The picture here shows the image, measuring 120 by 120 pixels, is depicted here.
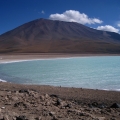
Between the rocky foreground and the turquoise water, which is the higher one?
the turquoise water

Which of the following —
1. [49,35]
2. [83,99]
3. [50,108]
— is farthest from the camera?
[49,35]

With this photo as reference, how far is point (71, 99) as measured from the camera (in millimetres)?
6176

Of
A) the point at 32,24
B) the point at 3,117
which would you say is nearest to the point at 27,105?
the point at 3,117

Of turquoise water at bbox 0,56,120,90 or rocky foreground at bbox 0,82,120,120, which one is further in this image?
turquoise water at bbox 0,56,120,90

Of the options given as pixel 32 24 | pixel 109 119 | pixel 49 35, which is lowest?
pixel 109 119

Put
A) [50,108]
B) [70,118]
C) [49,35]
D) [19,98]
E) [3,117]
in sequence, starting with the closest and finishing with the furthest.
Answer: [3,117], [70,118], [50,108], [19,98], [49,35]

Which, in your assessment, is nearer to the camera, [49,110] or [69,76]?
[49,110]

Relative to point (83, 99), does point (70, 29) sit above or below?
above

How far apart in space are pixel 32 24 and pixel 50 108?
563 ft

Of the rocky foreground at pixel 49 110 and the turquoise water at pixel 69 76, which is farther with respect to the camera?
the turquoise water at pixel 69 76

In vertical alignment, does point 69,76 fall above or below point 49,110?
above

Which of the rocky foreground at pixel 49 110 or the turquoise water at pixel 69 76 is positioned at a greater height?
the turquoise water at pixel 69 76

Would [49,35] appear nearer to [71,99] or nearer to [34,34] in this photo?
[34,34]

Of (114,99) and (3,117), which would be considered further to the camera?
(114,99)
